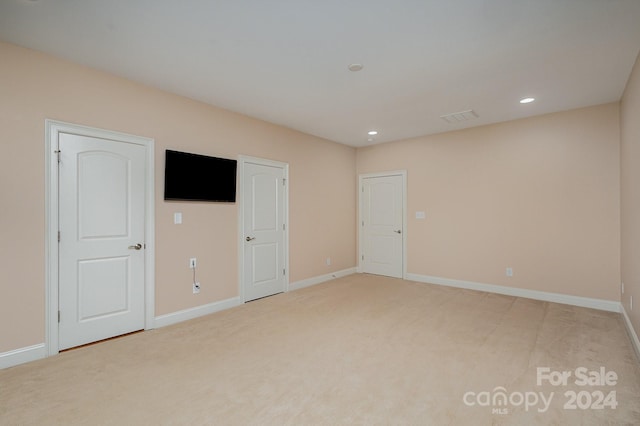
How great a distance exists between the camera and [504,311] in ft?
12.8

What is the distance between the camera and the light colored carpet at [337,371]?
6.31 ft

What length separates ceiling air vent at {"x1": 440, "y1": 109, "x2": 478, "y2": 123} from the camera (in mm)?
4223

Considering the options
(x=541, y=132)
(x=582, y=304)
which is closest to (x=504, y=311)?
(x=582, y=304)

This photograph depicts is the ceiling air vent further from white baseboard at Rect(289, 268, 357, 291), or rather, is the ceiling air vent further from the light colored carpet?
white baseboard at Rect(289, 268, 357, 291)

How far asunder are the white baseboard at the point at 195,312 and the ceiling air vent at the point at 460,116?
4.06m

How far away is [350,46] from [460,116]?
2568 millimetres

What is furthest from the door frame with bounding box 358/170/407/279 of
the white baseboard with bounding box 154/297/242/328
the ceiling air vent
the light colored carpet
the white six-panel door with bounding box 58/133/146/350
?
the white six-panel door with bounding box 58/133/146/350

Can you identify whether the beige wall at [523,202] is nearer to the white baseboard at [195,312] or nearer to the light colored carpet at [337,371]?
the light colored carpet at [337,371]

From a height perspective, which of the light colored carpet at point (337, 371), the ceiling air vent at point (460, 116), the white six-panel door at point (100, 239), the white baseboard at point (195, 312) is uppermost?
the ceiling air vent at point (460, 116)

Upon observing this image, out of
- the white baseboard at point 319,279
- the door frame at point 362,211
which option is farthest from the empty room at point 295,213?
the door frame at point 362,211

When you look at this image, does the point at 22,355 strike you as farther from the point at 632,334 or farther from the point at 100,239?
the point at 632,334

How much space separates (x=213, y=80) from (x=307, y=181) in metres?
2.50

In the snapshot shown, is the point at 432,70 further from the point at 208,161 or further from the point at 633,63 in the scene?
the point at 208,161

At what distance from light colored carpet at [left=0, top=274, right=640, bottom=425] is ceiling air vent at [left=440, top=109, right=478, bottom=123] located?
275 centimetres
